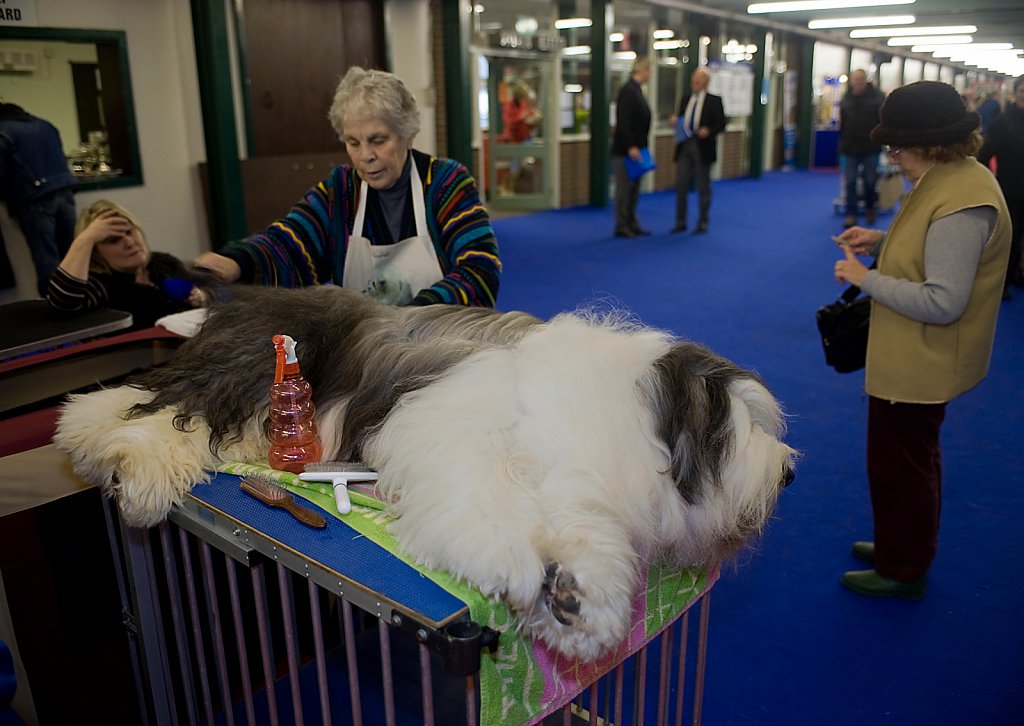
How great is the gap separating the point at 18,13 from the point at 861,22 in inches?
483

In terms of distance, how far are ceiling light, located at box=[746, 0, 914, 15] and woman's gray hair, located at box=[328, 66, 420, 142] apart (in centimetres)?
1012

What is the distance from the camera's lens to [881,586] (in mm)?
2502

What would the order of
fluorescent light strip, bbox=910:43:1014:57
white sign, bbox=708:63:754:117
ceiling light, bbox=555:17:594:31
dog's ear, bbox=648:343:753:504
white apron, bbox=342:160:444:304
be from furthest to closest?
white sign, bbox=708:63:754:117 → fluorescent light strip, bbox=910:43:1014:57 → ceiling light, bbox=555:17:594:31 → white apron, bbox=342:160:444:304 → dog's ear, bbox=648:343:753:504

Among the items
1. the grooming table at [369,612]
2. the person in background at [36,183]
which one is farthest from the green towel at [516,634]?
the person in background at [36,183]

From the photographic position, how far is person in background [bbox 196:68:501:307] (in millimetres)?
2043

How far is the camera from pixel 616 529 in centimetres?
111

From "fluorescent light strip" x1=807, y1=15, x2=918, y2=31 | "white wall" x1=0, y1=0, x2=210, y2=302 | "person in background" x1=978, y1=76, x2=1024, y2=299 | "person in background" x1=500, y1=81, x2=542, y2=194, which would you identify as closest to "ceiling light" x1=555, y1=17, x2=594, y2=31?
"person in background" x1=500, y1=81, x2=542, y2=194

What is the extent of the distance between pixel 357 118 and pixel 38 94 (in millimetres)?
4601

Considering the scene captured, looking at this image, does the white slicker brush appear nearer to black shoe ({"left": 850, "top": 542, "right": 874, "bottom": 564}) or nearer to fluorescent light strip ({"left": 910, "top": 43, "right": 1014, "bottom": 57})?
black shoe ({"left": 850, "top": 542, "right": 874, "bottom": 564})

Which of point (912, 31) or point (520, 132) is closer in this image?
point (520, 132)

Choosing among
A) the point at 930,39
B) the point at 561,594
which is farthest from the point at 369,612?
the point at 930,39

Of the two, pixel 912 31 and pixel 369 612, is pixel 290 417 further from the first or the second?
pixel 912 31

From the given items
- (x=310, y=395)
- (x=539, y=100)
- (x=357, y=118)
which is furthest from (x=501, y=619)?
(x=539, y=100)

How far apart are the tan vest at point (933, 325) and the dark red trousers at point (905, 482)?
0.08 metres
